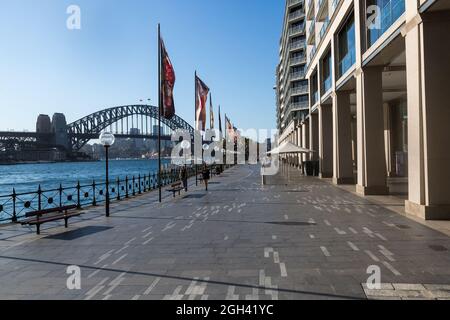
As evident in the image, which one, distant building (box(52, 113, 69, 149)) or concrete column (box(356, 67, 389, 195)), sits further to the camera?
distant building (box(52, 113, 69, 149))

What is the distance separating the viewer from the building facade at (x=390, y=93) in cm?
1106

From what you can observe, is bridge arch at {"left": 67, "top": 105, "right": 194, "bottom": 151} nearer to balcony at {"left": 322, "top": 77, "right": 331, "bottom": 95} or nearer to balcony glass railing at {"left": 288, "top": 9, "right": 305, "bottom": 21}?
balcony glass railing at {"left": 288, "top": 9, "right": 305, "bottom": 21}

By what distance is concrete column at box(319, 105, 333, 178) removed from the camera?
99.1 feet

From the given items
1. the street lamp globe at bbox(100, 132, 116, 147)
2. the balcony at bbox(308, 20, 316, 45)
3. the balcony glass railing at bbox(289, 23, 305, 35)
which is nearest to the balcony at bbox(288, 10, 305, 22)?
the balcony glass railing at bbox(289, 23, 305, 35)

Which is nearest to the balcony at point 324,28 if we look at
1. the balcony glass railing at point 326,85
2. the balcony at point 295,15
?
the balcony glass railing at point 326,85

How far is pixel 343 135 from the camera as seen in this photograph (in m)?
24.3

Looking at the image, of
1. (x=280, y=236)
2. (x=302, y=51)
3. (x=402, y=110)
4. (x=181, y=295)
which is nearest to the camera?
(x=181, y=295)

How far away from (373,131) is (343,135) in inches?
255

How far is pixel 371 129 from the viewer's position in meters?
17.9

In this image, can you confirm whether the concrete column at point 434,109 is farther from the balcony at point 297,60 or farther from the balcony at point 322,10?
the balcony at point 297,60

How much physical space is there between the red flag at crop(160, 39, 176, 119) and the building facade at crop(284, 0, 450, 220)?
9.18 meters

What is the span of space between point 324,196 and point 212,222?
832 cm

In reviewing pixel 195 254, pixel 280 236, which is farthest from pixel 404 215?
pixel 195 254
